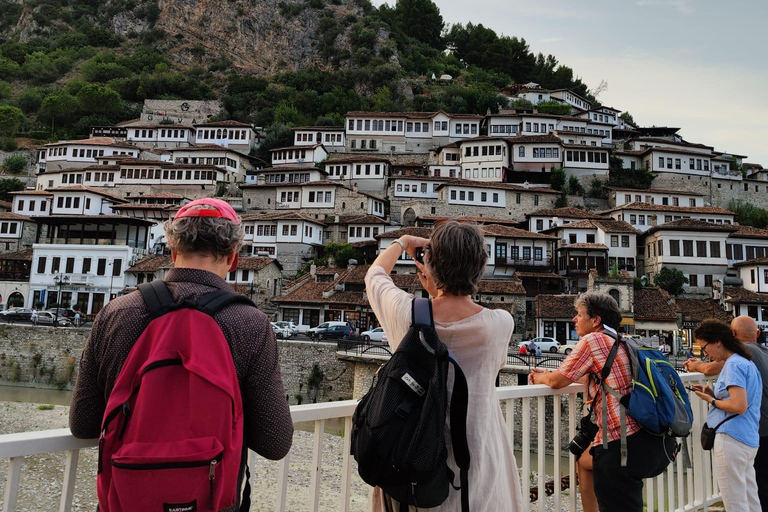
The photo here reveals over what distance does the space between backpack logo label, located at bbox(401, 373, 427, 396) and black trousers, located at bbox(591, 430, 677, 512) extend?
204cm

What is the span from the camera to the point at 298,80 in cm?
8325

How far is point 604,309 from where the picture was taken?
11.6ft

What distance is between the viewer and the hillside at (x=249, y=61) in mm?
72688

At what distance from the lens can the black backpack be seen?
1.87 m

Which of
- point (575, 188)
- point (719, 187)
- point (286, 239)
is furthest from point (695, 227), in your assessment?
point (286, 239)

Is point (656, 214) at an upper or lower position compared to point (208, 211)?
upper

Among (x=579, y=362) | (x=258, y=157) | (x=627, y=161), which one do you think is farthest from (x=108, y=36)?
(x=579, y=362)

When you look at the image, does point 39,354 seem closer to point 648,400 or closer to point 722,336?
point 648,400

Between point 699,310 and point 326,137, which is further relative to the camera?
point 326,137

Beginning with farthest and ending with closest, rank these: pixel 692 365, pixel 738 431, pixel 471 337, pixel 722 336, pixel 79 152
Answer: pixel 79 152 → pixel 692 365 → pixel 722 336 → pixel 738 431 → pixel 471 337

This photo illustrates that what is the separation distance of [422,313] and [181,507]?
109cm

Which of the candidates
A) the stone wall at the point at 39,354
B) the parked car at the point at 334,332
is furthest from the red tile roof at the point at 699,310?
the stone wall at the point at 39,354

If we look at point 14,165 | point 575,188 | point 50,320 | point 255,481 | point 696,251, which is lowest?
point 255,481

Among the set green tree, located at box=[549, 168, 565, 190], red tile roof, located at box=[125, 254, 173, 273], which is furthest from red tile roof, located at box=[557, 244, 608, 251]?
red tile roof, located at box=[125, 254, 173, 273]
